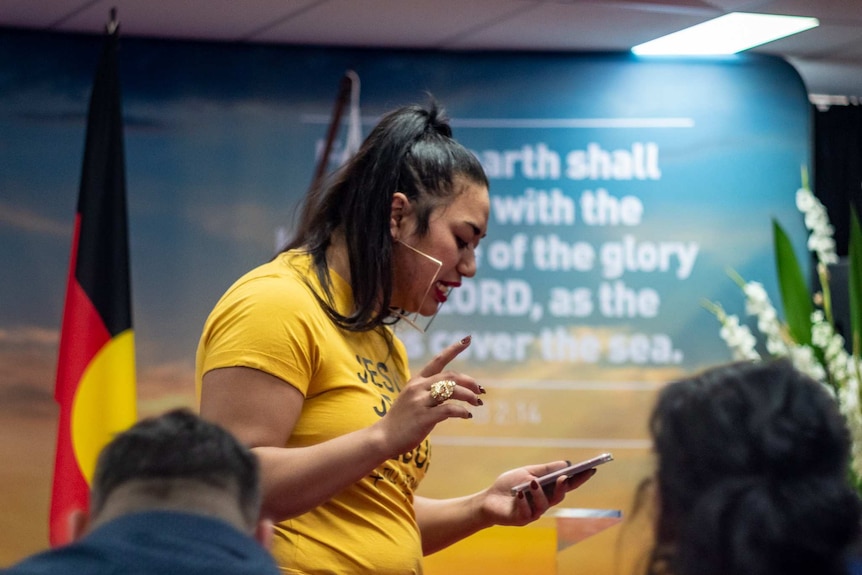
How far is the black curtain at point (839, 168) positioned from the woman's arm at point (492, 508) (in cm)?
332

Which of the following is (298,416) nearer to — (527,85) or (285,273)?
(285,273)

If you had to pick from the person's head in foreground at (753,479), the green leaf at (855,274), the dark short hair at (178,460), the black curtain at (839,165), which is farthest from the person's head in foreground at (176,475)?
the black curtain at (839,165)

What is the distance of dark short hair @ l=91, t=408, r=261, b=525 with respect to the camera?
39.8 inches

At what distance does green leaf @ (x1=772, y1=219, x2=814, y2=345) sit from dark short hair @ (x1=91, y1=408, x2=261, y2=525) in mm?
3455

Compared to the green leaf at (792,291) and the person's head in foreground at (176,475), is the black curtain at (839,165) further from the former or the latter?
the person's head in foreground at (176,475)

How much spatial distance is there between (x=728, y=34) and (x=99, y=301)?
2.55m

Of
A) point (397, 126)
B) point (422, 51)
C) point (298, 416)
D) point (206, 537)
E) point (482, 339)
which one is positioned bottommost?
point (482, 339)

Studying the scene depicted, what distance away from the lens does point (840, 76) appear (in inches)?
188

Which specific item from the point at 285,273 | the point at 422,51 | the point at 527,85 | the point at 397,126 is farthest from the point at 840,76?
the point at 285,273

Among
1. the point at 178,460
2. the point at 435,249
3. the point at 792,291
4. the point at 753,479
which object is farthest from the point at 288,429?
the point at 792,291

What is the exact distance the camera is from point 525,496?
6.73 ft

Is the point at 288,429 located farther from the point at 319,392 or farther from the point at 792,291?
the point at 792,291

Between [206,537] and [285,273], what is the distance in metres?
1.00

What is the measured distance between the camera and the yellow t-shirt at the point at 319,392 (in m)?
1.77
